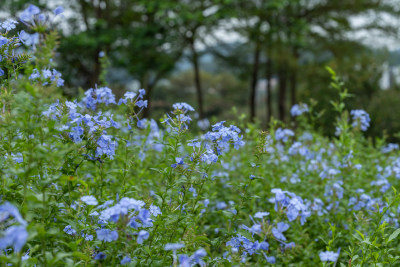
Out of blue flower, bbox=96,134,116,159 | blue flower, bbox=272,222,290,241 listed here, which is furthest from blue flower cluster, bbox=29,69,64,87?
blue flower, bbox=272,222,290,241

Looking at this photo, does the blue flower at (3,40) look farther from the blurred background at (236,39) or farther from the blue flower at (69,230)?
the blurred background at (236,39)

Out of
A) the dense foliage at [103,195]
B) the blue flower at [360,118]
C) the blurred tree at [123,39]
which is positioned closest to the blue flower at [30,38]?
the dense foliage at [103,195]

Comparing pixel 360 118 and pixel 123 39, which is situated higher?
pixel 123 39

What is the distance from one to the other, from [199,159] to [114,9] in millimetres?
15768

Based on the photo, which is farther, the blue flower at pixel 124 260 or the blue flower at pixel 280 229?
the blue flower at pixel 280 229

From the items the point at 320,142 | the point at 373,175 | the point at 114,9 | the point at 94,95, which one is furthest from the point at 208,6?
the point at 94,95

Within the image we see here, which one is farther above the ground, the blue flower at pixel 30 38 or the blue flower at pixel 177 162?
the blue flower at pixel 30 38

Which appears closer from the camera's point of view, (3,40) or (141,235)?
(141,235)

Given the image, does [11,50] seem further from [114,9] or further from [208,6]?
[114,9]

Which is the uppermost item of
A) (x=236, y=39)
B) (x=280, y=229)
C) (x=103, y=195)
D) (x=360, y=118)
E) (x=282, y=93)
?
(x=236, y=39)

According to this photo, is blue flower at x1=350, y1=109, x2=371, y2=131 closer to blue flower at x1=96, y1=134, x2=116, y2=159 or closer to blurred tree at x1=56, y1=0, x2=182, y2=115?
blue flower at x1=96, y1=134, x2=116, y2=159

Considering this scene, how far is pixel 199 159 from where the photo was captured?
1.96m

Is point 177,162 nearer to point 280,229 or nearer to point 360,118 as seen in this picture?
point 280,229

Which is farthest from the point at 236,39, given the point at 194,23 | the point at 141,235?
the point at 141,235
